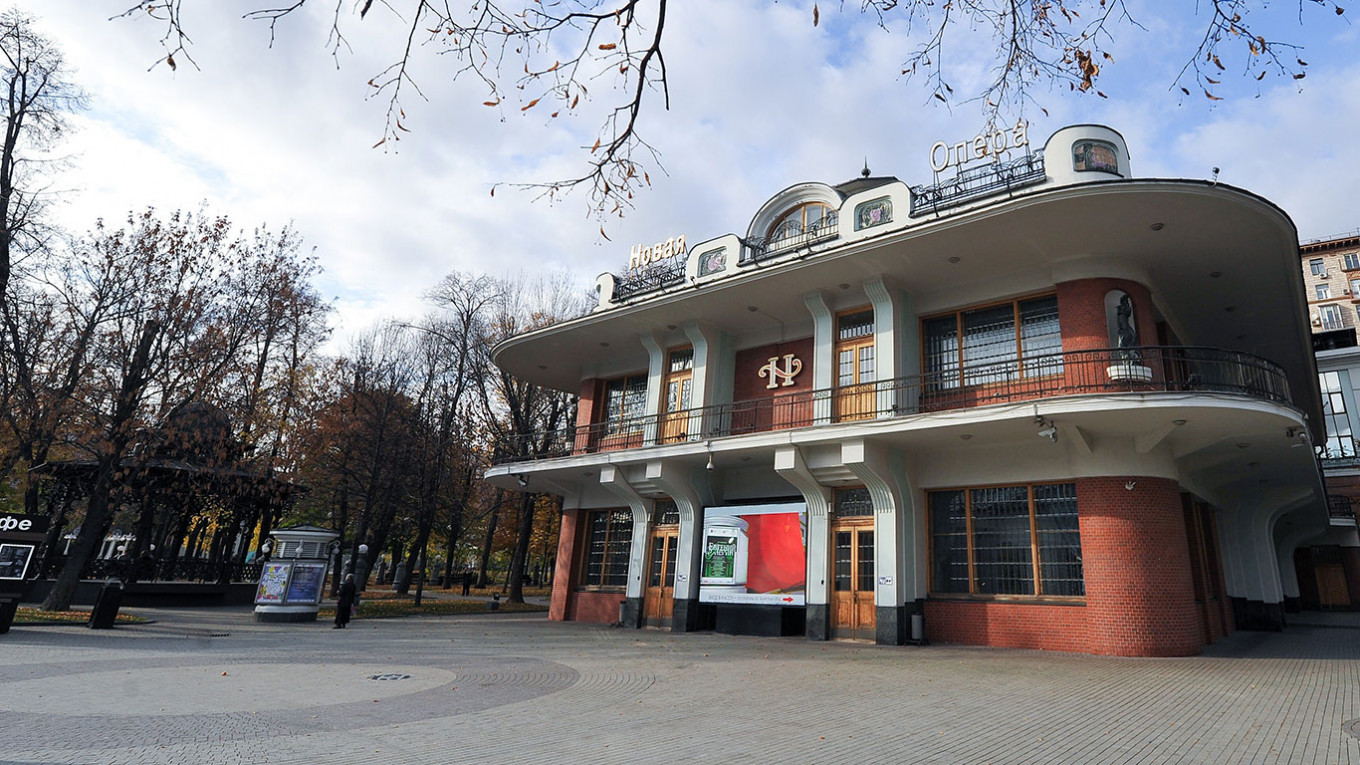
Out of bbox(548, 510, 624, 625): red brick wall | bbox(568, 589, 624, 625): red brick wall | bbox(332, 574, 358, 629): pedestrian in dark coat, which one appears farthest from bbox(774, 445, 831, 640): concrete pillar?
bbox(332, 574, 358, 629): pedestrian in dark coat

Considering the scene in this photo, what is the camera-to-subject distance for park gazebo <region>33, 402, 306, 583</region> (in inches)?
741

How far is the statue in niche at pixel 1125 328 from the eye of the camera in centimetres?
1352

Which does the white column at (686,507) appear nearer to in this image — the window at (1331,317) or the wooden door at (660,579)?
the wooden door at (660,579)

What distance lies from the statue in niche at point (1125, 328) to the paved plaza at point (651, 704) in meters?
5.59

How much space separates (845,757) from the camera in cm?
548

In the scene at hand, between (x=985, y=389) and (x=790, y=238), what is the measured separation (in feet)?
22.8

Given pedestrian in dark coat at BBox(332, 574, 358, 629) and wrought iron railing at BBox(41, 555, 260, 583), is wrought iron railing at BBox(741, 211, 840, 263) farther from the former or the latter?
wrought iron railing at BBox(41, 555, 260, 583)

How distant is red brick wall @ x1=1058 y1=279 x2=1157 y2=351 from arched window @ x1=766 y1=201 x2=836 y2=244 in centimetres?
620

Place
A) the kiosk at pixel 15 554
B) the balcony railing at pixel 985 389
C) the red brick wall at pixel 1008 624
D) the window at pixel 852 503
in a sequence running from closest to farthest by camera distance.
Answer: the kiosk at pixel 15 554
the red brick wall at pixel 1008 624
the balcony railing at pixel 985 389
the window at pixel 852 503

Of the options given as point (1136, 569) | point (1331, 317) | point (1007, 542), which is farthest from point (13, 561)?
point (1331, 317)

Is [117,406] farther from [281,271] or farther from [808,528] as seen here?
[808,528]

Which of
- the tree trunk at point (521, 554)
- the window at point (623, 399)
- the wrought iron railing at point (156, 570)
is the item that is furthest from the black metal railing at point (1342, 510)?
the wrought iron railing at point (156, 570)

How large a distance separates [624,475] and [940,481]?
811cm

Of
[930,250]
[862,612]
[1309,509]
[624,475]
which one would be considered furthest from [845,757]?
[1309,509]
